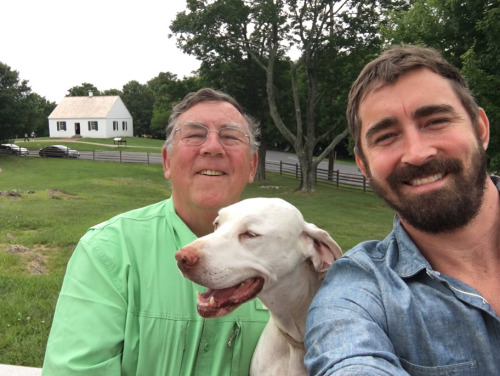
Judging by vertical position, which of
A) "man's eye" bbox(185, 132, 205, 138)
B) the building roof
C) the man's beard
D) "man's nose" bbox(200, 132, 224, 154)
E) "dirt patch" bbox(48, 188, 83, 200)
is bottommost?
"dirt patch" bbox(48, 188, 83, 200)

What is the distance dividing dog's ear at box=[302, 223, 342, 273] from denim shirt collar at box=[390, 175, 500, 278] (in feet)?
0.97

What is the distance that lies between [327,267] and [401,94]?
94cm

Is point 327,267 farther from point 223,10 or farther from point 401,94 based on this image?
point 223,10

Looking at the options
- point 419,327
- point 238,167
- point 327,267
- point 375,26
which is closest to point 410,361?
point 419,327

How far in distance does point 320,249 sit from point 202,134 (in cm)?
105

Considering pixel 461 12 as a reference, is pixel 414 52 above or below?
below

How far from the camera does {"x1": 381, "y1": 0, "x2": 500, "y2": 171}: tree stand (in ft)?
37.2

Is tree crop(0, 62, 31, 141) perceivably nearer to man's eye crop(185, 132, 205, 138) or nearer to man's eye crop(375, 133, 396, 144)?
man's eye crop(185, 132, 205, 138)

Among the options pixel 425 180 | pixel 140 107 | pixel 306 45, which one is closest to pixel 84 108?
pixel 140 107

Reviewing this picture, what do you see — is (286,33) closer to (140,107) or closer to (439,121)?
(439,121)

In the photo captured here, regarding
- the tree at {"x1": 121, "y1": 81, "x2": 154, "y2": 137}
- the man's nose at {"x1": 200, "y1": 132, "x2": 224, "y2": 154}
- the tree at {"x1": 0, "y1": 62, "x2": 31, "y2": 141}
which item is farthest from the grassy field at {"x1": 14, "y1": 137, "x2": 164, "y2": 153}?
the man's nose at {"x1": 200, "y1": 132, "x2": 224, "y2": 154}

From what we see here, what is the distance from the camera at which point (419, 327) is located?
5.74 feet

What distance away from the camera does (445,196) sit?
6.45 feet

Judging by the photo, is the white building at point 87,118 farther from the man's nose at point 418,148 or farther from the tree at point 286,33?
the man's nose at point 418,148
